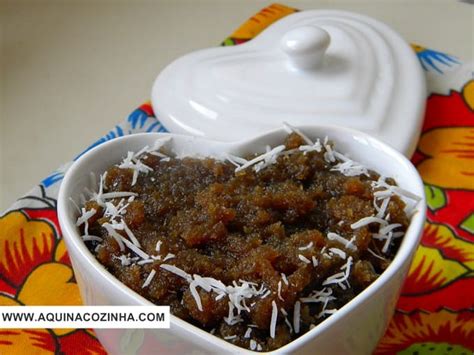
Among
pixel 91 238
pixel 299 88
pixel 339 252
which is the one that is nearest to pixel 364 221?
pixel 339 252

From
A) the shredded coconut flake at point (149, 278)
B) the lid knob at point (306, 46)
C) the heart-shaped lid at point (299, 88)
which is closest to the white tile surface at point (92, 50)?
the heart-shaped lid at point (299, 88)

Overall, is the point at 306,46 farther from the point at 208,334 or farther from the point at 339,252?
the point at 208,334

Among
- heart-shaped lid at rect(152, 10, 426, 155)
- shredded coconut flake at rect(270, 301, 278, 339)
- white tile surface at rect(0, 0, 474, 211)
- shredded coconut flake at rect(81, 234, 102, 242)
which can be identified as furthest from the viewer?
white tile surface at rect(0, 0, 474, 211)

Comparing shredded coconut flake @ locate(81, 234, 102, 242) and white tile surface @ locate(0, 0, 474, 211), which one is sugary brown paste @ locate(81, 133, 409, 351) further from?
white tile surface @ locate(0, 0, 474, 211)

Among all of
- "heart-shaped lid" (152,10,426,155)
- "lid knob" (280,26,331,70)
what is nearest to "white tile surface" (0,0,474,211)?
"heart-shaped lid" (152,10,426,155)

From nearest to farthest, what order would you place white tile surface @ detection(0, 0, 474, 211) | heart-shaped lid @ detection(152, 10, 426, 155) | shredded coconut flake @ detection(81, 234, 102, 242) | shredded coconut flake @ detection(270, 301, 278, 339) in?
1. shredded coconut flake @ detection(270, 301, 278, 339)
2. shredded coconut flake @ detection(81, 234, 102, 242)
3. heart-shaped lid @ detection(152, 10, 426, 155)
4. white tile surface @ detection(0, 0, 474, 211)

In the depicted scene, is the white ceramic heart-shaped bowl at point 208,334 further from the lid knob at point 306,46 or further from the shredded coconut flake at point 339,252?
the lid knob at point 306,46

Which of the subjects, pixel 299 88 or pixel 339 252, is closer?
pixel 339 252
